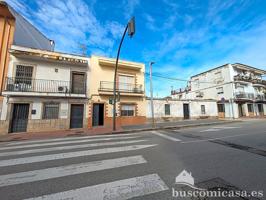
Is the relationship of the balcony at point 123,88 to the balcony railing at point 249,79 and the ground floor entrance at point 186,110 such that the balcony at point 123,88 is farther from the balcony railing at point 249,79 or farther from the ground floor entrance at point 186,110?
the balcony railing at point 249,79

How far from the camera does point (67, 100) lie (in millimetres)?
13570

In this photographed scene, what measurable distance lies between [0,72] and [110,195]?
1501cm

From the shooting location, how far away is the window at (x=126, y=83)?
16.3 m

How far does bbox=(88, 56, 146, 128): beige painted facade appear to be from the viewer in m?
14.9

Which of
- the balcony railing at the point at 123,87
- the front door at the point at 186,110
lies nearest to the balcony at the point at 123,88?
the balcony railing at the point at 123,87

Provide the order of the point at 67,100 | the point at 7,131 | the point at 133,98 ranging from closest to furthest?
the point at 7,131 < the point at 67,100 < the point at 133,98

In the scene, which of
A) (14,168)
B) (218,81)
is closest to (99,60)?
(14,168)

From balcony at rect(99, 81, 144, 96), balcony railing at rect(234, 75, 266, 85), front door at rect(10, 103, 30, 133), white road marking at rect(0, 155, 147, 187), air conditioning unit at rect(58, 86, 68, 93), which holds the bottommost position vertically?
white road marking at rect(0, 155, 147, 187)

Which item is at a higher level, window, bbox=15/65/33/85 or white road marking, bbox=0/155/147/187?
window, bbox=15/65/33/85

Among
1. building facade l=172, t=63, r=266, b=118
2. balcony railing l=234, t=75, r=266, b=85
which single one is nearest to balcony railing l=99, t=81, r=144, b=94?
building facade l=172, t=63, r=266, b=118

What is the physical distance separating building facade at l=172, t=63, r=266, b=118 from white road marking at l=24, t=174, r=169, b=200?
24107mm

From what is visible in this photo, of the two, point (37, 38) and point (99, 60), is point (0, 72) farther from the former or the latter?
point (99, 60)
